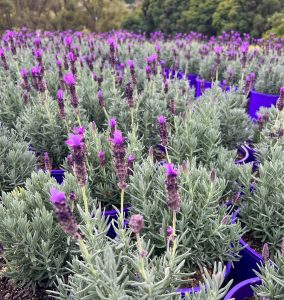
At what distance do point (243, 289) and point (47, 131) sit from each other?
181cm

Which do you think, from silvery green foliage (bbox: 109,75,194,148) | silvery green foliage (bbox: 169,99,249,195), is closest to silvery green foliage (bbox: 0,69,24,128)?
silvery green foliage (bbox: 109,75,194,148)

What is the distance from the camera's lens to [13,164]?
7.30ft

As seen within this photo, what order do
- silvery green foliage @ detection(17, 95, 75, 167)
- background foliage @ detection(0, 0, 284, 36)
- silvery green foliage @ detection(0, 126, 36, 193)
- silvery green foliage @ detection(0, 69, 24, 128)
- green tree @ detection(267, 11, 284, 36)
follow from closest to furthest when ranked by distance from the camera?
silvery green foliage @ detection(0, 126, 36, 193) < silvery green foliage @ detection(17, 95, 75, 167) < silvery green foliage @ detection(0, 69, 24, 128) < green tree @ detection(267, 11, 284, 36) < background foliage @ detection(0, 0, 284, 36)

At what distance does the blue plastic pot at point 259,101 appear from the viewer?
402cm

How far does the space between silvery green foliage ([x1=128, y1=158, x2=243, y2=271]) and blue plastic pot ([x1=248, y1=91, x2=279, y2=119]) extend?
256 centimetres

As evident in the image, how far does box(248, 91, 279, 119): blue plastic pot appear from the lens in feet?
13.2

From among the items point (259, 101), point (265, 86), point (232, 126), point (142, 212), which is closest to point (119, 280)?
point (142, 212)

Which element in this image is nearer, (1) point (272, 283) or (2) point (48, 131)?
(1) point (272, 283)

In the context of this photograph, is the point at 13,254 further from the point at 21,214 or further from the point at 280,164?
the point at 280,164

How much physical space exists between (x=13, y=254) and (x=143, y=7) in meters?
11.4

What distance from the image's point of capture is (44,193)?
5.93 feet

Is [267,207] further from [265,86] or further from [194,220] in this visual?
[265,86]

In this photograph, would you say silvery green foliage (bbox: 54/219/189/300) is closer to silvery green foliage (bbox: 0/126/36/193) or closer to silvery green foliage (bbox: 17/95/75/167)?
silvery green foliage (bbox: 0/126/36/193)

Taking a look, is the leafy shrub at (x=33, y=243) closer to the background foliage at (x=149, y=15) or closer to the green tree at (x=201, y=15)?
the background foliage at (x=149, y=15)
